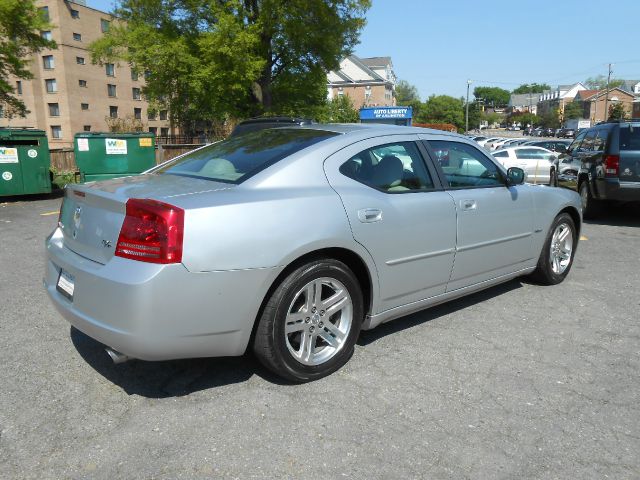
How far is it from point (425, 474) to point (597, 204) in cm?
839

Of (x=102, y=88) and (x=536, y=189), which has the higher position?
(x=102, y=88)


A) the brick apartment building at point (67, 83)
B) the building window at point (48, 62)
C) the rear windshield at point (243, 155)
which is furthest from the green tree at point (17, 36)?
the building window at point (48, 62)

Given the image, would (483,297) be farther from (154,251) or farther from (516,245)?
(154,251)

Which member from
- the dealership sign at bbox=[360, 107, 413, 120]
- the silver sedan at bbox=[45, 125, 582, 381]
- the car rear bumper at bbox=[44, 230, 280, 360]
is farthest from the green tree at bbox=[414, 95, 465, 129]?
the car rear bumper at bbox=[44, 230, 280, 360]

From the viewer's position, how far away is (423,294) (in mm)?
3797

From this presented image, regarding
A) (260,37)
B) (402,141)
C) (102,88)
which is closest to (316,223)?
(402,141)

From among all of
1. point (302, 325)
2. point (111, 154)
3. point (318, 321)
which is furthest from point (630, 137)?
point (111, 154)

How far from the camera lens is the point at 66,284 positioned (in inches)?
119

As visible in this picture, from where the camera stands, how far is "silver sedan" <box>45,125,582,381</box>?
2658 mm

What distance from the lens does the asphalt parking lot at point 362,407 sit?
8.03ft

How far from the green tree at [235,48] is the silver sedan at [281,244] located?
1767 cm

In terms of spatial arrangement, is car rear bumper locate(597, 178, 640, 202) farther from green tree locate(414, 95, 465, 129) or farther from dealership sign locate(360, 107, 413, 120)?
green tree locate(414, 95, 465, 129)

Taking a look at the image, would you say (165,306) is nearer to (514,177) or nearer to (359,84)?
(514,177)

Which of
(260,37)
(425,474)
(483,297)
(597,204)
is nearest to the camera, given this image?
(425,474)
